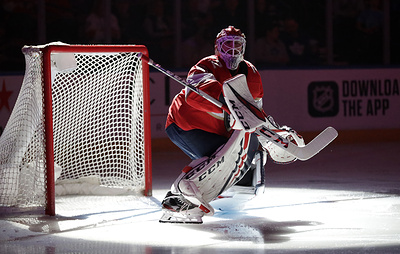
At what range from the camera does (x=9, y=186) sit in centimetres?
468

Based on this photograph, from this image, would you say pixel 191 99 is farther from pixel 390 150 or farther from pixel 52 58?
pixel 390 150

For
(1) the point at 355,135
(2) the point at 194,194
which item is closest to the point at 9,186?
(2) the point at 194,194

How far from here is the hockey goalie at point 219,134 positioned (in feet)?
13.3

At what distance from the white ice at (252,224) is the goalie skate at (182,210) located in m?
0.06

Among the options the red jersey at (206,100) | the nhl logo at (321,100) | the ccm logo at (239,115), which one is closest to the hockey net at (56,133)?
the red jersey at (206,100)

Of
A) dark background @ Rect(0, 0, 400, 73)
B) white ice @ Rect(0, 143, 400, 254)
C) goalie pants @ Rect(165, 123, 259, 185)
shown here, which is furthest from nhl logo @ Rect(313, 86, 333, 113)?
goalie pants @ Rect(165, 123, 259, 185)

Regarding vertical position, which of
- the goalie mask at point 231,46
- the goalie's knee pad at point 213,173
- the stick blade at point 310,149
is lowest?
the goalie's knee pad at point 213,173

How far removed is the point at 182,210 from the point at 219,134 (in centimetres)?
49

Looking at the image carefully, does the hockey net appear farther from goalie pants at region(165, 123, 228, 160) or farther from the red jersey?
goalie pants at region(165, 123, 228, 160)

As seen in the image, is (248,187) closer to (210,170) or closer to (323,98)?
(210,170)

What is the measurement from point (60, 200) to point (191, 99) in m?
1.41

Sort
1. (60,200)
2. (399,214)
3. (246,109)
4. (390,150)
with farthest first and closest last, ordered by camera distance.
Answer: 1. (390,150)
2. (60,200)
3. (399,214)
4. (246,109)

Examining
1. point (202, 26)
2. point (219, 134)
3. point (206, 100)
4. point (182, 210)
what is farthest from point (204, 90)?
point (202, 26)

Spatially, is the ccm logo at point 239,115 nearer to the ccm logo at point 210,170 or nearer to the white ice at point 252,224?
the ccm logo at point 210,170
